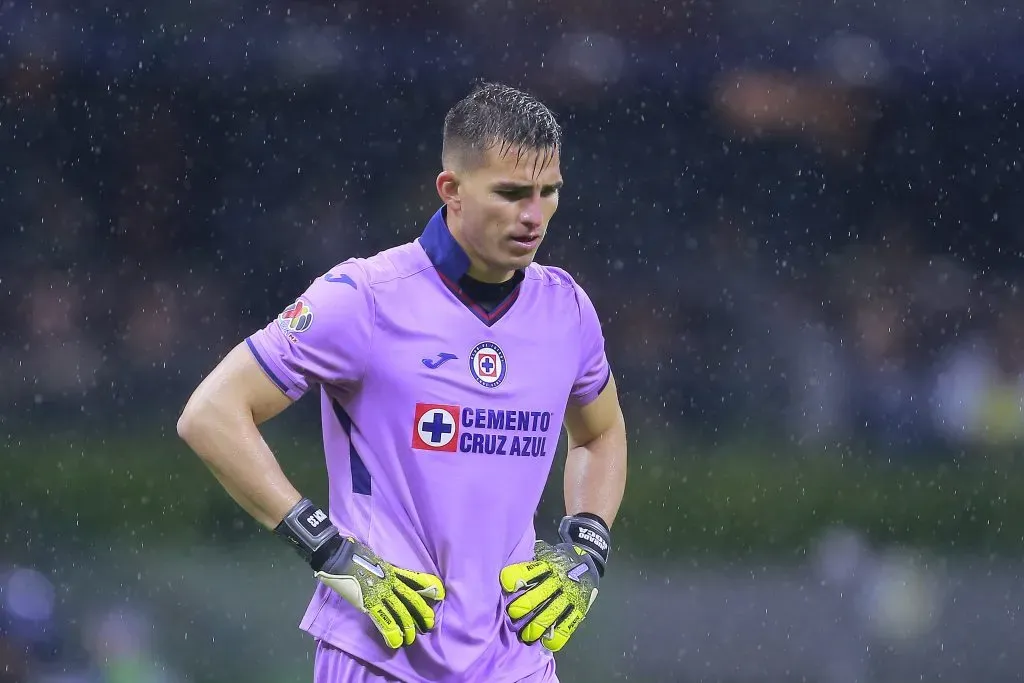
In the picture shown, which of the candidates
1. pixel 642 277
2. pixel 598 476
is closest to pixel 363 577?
pixel 598 476

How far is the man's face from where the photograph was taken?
2.13 m

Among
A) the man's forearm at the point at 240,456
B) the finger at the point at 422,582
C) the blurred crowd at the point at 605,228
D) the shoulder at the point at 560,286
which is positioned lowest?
the finger at the point at 422,582

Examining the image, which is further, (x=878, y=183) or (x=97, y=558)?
(x=878, y=183)

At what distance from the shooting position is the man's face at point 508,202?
213 centimetres

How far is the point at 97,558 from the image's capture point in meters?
6.28

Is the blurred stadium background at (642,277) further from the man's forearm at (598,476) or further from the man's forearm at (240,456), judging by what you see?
the man's forearm at (240,456)

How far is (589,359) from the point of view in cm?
237

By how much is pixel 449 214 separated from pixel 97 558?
454 cm

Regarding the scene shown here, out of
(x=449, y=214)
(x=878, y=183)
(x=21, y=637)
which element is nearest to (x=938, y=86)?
(x=878, y=183)

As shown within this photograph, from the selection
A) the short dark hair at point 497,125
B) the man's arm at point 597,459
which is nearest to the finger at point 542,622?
the man's arm at point 597,459

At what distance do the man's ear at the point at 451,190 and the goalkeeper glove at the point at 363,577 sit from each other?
50 cm

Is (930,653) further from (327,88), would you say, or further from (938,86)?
(327,88)

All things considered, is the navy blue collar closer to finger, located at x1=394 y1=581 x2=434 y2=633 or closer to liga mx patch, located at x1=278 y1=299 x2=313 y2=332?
liga mx patch, located at x1=278 y1=299 x2=313 y2=332

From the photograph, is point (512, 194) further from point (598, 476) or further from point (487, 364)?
point (598, 476)
